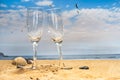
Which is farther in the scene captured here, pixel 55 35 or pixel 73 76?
pixel 55 35

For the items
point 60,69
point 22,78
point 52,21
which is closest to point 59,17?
point 52,21

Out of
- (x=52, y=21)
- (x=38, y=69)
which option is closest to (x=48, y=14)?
(x=52, y=21)

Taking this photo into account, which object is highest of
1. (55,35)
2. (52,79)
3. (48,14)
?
(48,14)

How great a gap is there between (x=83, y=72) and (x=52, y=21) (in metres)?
0.85

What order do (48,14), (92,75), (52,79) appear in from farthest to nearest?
(48,14)
(92,75)
(52,79)

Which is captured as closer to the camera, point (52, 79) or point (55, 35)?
point (52, 79)

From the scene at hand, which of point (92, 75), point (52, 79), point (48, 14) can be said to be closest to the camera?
point (52, 79)

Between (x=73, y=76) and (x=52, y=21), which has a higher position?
(x=52, y=21)

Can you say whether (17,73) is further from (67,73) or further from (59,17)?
(59,17)

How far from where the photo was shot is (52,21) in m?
4.32

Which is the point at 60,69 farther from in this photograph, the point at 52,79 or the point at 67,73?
the point at 52,79

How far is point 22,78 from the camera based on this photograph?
398 cm

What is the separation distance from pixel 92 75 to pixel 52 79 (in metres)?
0.62

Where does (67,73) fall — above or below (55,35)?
below
